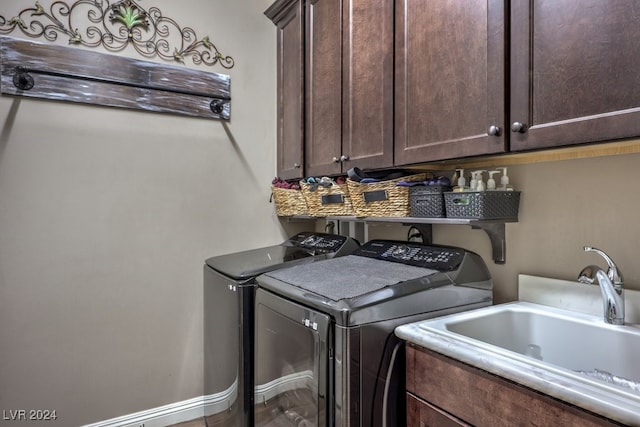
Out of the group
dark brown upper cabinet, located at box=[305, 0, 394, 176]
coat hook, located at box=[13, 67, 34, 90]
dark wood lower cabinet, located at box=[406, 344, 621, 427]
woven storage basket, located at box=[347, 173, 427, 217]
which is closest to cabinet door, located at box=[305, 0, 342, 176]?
dark brown upper cabinet, located at box=[305, 0, 394, 176]

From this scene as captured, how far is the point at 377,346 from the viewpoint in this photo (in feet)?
3.90

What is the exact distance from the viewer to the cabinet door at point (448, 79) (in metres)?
1.16

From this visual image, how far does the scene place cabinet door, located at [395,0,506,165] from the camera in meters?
1.16

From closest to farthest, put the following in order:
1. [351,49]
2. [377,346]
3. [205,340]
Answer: [377,346], [351,49], [205,340]

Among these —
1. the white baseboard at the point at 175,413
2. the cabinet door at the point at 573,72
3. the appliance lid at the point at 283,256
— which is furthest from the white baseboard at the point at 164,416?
the cabinet door at the point at 573,72

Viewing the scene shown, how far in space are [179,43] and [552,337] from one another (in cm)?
231

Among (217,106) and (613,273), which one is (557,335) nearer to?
(613,273)

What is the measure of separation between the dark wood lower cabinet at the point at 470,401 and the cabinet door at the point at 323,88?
1033 millimetres

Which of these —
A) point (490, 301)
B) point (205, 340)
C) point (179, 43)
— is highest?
point (179, 43)

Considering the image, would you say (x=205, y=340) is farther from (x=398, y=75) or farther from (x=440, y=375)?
(x=398, y=75)

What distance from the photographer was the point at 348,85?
1.81m

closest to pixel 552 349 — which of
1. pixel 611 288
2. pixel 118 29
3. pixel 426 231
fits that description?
pixel 611 288

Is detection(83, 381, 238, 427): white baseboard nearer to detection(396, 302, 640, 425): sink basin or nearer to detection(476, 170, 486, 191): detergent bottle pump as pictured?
detection(396, 302, 640, 425): sink basin

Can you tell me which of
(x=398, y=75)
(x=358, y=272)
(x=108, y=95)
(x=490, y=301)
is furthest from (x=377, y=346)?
(x=108, y=95)
